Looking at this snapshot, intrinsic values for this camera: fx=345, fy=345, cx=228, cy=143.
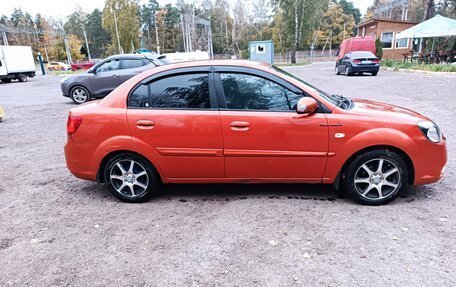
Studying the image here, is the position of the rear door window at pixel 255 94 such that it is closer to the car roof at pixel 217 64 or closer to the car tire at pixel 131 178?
the car roof at pixel 217 64

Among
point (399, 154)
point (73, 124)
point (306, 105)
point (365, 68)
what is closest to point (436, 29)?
point (365, 68)

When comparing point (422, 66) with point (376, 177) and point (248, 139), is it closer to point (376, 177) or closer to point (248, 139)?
point (376, 177)

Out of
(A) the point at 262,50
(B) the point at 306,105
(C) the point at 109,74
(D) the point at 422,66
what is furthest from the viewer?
(A) the point at 262,50

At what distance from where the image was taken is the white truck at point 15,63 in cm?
2470

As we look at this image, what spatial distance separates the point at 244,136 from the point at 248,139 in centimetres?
5

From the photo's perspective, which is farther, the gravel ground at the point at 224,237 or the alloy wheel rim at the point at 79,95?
the alloy wheel rim at the point at 79,95

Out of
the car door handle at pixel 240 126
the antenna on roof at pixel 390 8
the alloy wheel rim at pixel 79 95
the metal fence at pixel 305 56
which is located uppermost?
the antenna on roof at pixel 390 8

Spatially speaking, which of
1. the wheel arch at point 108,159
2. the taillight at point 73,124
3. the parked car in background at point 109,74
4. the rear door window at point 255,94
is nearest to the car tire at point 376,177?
the rear door window at point 255,94

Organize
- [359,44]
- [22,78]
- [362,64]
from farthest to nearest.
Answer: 1. [22,78]
2. [359,44]
3. [362,64]

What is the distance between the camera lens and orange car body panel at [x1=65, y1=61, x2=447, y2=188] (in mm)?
3578

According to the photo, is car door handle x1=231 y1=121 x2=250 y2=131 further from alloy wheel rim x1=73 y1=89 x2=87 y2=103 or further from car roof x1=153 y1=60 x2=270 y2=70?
alloy wheel rim x1=73 y1=89 x2=87 y2=103

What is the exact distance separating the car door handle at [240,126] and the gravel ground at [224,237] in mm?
855

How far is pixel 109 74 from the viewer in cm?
1186

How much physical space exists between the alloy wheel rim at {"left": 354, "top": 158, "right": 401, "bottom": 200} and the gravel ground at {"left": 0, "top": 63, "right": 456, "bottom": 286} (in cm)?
16
